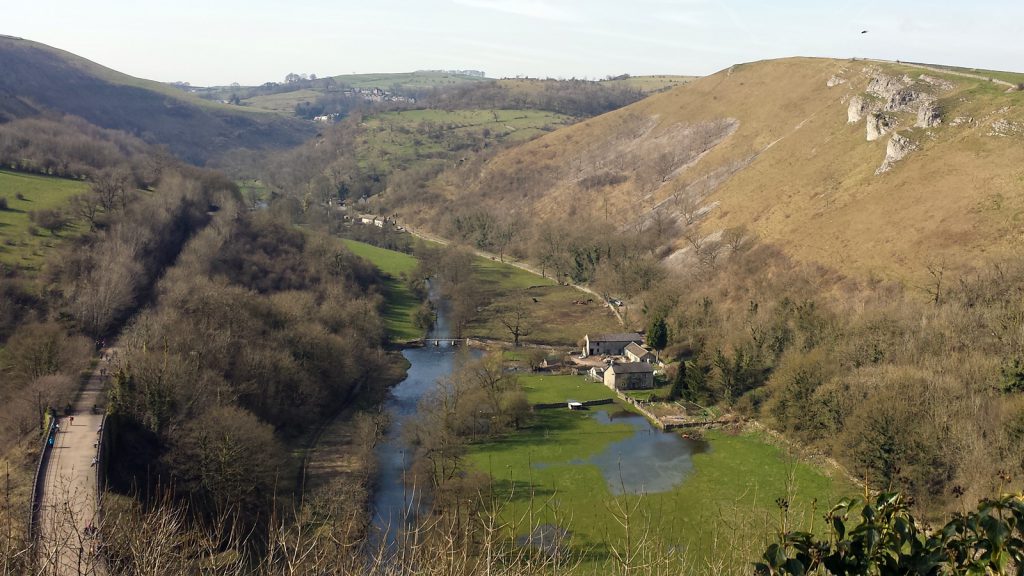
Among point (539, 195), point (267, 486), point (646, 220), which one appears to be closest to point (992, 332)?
point (267, 486)

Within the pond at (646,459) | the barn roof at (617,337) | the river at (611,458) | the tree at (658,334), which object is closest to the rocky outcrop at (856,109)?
the tree at (658,334)

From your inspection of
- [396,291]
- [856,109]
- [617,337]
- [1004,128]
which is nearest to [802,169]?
[856,109]

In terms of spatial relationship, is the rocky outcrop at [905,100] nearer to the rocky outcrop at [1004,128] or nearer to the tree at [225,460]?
the rocky outcrop at [1004,128]

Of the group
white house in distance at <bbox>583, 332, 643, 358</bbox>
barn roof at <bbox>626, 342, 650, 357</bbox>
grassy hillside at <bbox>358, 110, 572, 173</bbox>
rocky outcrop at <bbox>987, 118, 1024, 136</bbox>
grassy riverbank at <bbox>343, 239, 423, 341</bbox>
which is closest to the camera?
barn roof at <bbox>626, 342, 650, 357</bbox>

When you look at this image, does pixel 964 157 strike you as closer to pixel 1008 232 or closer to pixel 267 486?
pixel 1008 232

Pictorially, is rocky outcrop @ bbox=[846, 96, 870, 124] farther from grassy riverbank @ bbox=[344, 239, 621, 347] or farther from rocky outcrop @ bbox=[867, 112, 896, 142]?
grassy riverbank @ bbox=[344, 239, 621, 347]

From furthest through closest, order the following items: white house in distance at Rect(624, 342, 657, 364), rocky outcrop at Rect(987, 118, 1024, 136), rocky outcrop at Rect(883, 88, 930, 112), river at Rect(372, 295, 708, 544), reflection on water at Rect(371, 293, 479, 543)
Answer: rocky outcrop at Rect(883, 88, 930, 112) → rocky outcrop at Rect(987, 118, 1024, 136) → white house in distance at Rect(624, 342, 657, 364) → river at Rect(372, 295, 708, 544) → reflection on water at Rect(371, 293, 479, 543)

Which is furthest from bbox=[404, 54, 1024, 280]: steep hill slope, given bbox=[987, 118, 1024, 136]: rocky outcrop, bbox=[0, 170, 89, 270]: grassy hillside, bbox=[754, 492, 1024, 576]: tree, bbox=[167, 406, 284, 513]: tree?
bbox=[0, 170, 89, 270]: grassy hillside
